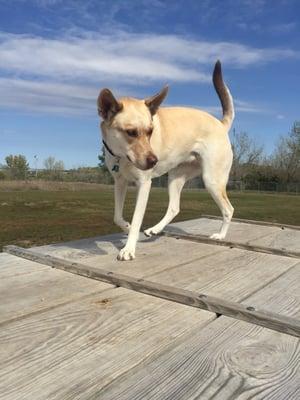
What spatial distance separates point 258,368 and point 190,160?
3.15 meters

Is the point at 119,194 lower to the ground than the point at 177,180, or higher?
lower

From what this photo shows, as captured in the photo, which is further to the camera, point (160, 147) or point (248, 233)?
point (248, 233)

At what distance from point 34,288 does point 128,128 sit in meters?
1.47

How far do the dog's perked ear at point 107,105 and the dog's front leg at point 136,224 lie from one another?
0.68 m

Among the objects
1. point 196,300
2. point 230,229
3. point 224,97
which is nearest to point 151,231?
point 230,229

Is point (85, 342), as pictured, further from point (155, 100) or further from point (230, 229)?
point (230, 229)

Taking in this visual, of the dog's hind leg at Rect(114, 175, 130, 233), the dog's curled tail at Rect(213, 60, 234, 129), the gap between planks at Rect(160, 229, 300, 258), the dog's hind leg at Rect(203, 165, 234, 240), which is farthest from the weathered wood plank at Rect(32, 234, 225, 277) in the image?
the dog's curled tail at Rect(213, 60, 234, 129)

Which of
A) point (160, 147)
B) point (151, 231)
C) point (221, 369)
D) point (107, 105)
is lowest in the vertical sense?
Answer: point (221, 369)

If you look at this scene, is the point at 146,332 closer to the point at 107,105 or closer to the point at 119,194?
the point at 107,105

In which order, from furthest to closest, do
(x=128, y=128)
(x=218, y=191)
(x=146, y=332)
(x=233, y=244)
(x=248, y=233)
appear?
(x=248, y=233) → (x=218, y=191) → (x=233, y=244) → (x=128, y=128) → (x=146, y=332)

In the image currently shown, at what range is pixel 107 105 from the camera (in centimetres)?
347

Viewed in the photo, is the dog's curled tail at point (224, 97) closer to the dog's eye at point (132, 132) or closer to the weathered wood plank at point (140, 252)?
the weathered wood plank at point (140, 252)

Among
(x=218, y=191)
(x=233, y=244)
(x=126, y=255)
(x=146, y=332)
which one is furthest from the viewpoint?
(x=218, y=191)

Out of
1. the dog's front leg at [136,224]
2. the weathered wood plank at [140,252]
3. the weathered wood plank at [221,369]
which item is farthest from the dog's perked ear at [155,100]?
the weathered wood plank at [221,369]
